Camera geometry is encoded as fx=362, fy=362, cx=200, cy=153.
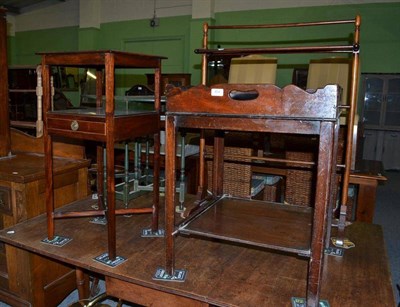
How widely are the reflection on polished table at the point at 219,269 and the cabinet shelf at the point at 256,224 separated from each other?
0.44 feet

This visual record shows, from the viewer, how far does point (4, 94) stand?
7.44 ft

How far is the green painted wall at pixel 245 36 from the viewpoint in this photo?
20.2 ft

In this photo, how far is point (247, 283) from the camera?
4.44 feet

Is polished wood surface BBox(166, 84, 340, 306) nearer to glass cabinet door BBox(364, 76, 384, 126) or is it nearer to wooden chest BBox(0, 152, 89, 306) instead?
wooden chest BBox(0, 152, 89, 306)

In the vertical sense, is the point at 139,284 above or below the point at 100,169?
below

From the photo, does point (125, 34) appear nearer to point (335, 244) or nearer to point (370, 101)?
point (370, 101)

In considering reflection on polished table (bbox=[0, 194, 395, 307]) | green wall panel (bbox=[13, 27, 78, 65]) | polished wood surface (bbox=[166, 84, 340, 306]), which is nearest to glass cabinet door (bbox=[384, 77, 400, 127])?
reflection on polished table (bbox=[0, 194, 395, 307])

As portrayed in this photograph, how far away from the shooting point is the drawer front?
1433 millimetres

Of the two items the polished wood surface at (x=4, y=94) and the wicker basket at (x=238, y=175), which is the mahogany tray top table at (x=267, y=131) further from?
the polished wood surface at (x=4, y=94)

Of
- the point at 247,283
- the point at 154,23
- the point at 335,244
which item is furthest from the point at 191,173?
the point at 154,23

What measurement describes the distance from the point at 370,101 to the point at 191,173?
186 inches

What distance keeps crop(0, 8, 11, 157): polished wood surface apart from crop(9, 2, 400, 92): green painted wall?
16.8 feet

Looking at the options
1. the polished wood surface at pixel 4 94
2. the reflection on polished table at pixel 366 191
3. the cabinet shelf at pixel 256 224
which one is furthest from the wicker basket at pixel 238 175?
the polished wood surface at pixel 4 94

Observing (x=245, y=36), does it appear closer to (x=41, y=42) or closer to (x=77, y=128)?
(x=41, y=42)
